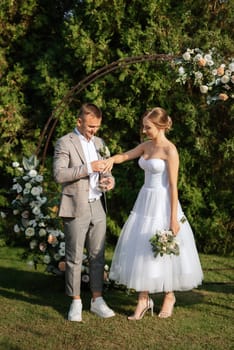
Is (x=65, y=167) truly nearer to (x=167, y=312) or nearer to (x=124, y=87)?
(x=167, y=312)

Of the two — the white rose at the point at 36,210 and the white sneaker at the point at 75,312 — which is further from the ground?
the white rose at the point at 36,210

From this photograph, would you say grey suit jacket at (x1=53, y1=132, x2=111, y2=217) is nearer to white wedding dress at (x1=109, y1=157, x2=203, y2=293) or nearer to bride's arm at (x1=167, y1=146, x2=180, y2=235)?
white wedding dress at (x1=109, y1=157, x2=203, y2=293)

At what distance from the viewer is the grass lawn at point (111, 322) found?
438 centimetres

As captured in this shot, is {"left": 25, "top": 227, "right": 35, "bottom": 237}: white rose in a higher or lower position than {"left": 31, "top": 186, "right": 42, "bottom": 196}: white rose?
lower

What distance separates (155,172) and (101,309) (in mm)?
1341

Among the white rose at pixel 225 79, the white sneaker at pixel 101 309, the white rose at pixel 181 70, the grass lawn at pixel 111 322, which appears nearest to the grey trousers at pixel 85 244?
the white sneaker at pixel 101 309

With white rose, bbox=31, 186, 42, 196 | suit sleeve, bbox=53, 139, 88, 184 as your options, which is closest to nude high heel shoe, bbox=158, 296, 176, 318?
suit sleeve, bbox=53, 139, 88, 184

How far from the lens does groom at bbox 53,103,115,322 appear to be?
188 inches

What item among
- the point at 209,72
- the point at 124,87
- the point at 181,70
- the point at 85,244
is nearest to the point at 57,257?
the point at 85,244

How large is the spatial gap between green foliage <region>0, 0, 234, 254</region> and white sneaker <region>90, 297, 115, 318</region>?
118 inches

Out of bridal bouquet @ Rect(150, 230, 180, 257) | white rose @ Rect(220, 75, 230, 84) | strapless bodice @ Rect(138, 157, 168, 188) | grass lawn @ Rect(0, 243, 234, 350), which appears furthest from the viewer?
white rose @ Rect(220, 75, 230, 84)

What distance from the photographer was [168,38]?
7.47 meters

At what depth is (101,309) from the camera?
5.03m

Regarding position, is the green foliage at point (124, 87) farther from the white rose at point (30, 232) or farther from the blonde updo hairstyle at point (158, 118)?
the blonde updo hairstyle at point (158, 118)
